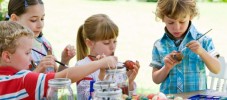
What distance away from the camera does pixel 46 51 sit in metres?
3.53

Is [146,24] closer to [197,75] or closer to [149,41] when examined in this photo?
[149,41]

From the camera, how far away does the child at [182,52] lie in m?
3.42

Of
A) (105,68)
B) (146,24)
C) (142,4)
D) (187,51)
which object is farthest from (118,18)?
(105,68)

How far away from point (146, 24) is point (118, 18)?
118 centimetres

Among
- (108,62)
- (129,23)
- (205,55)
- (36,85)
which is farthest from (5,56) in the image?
(129,23)

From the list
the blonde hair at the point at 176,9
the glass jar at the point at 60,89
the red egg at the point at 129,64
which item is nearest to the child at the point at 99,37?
the red egg at the point at 129,64

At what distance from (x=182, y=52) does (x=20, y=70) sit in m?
1.41

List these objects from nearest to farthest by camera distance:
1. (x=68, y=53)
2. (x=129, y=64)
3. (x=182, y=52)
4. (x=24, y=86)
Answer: (x=24, y=86)
(x=129, y=64)
(x=68, y=53)
(x=182, y=52)

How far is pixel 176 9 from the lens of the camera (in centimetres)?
338

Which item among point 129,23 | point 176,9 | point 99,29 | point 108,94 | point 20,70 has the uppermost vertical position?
point 129,23

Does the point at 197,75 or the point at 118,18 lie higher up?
the point at 118,18

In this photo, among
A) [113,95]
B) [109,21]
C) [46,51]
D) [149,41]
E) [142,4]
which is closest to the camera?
[113,95]

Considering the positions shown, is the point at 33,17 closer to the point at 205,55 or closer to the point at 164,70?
the point at 164,70

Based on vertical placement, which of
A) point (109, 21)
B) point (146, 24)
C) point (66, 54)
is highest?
point (146, 24)
